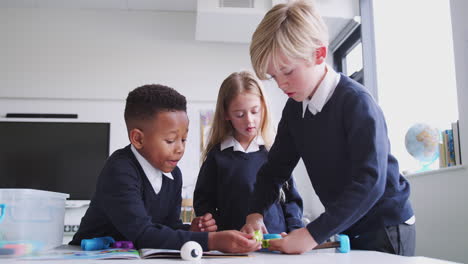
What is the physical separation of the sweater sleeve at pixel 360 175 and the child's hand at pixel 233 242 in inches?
5.0

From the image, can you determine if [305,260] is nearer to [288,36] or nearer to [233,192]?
[288,36]

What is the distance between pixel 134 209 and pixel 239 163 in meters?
0.62

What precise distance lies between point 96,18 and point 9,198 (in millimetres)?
4001

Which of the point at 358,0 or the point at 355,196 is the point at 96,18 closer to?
the point at 358,0

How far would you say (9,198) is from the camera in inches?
36.6

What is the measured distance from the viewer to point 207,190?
1631 millimetres

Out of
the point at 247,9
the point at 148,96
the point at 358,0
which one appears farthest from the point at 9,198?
the point at 358,0

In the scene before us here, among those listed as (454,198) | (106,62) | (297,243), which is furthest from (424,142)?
(106,62)

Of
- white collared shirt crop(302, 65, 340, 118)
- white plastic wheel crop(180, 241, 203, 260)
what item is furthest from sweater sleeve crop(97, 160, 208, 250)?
white collared shirt crop(302, 65, 340, 118)

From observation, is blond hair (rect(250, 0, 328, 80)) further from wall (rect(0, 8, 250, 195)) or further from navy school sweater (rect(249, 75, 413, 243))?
wall (rect(0, 8, 250, 195))

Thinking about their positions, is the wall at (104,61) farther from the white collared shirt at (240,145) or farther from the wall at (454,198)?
the white collared shirt at (240,145)

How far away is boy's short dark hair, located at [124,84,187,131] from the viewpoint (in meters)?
1.27

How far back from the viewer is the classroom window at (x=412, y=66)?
2773 millimetres

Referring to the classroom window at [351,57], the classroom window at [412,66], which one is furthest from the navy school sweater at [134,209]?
the classroom window at [351,57]
